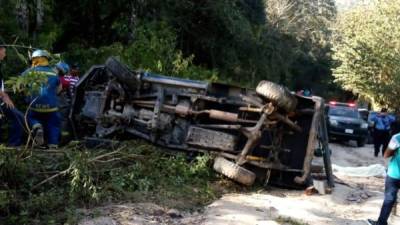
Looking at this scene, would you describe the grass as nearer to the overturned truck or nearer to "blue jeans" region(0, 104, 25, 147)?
the overturned truck

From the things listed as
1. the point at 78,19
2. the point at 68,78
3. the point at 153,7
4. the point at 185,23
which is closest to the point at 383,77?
the point at 185,23

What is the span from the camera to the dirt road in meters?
6.18

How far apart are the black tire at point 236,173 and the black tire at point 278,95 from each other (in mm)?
1059

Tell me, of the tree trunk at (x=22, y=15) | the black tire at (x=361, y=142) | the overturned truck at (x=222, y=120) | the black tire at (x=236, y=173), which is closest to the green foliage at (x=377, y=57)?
the black tire at (x=361, y=142)

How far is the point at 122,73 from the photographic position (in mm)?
8539

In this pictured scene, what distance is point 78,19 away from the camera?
17.8 m

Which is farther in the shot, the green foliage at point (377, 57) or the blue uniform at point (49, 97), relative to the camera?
the green foliage at point (377, 57)

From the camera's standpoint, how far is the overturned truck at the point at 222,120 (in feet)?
26.4

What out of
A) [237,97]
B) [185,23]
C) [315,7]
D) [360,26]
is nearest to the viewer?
[237,97]

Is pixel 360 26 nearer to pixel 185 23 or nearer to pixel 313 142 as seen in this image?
pixel 185 23

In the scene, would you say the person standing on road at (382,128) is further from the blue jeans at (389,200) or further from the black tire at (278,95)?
the blue jeans at (389,200)

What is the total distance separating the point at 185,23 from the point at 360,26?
57.9ft

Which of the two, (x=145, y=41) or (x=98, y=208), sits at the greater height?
(x=145, y=41)

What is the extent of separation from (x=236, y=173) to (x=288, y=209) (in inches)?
37.3
